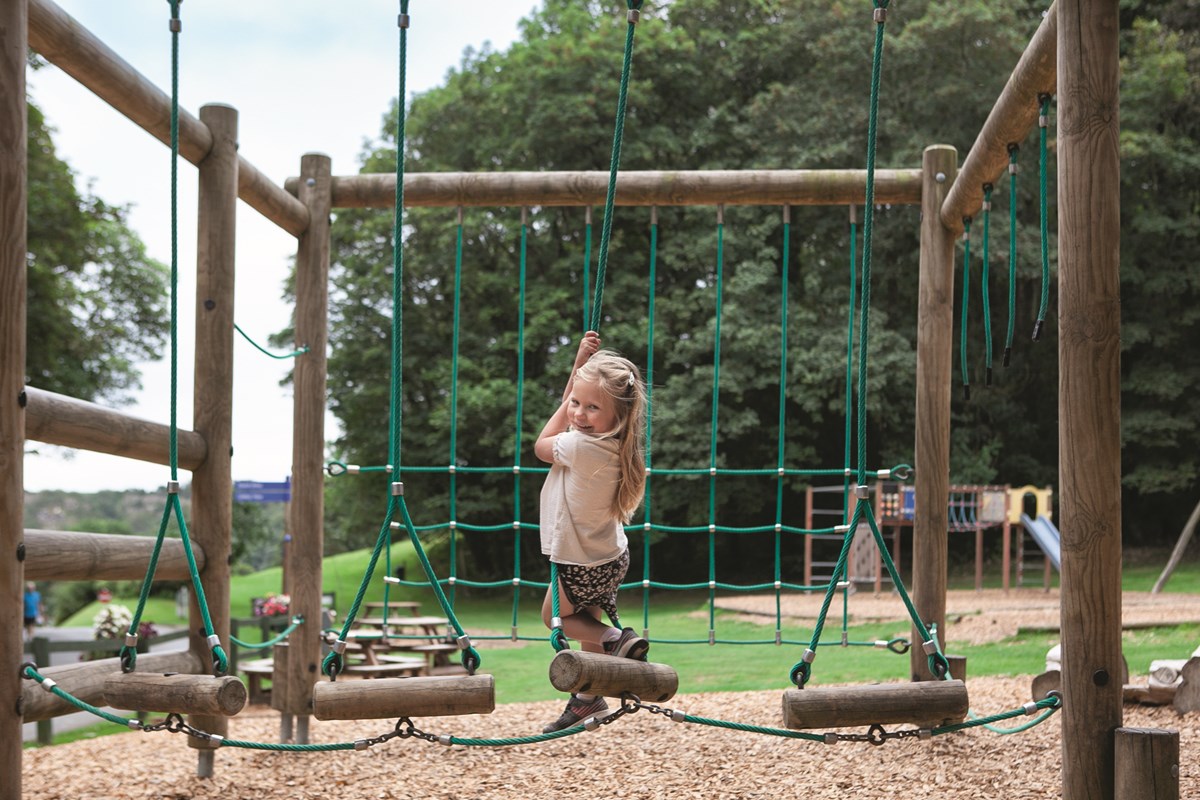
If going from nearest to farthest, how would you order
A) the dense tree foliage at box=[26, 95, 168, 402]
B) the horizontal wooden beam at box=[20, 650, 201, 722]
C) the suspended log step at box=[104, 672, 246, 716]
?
1. the suspended log step at box=[104, 672, 246, 716]
2. the horizontal wooden beam at box=[20, 650, 201, 722]
3. the dense tree foliage at box=[26, 95, 168, 402]

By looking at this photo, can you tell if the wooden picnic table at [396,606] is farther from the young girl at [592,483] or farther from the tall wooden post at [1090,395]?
the tall wooden post at [1090,395]

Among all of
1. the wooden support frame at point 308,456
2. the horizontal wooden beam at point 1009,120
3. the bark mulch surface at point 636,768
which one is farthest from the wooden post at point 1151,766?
the wooden support frame at point 308,456

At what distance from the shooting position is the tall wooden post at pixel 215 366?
4.15 metres

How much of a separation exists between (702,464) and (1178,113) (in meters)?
10.7

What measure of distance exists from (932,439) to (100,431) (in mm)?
3280

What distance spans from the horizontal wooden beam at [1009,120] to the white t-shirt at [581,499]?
5.79 ft

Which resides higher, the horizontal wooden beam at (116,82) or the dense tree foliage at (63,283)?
the dense tree foliage at (63,283)

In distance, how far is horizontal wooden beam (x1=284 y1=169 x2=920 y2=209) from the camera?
508 centimetres

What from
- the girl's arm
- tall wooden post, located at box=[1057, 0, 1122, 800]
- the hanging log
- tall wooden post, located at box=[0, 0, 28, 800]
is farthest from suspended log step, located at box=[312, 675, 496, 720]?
the hanging log

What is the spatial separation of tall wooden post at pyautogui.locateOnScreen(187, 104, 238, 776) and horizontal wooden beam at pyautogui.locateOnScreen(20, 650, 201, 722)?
25 centimetres

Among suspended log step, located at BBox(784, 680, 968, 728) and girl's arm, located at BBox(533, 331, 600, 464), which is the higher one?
girl's arm, located at BBox(533, 331, 600, 464)

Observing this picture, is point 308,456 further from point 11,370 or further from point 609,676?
point 609,676

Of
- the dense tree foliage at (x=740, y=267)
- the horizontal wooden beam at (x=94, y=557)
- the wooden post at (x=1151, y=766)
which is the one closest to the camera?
the wooden post at (x=1151, y=766)

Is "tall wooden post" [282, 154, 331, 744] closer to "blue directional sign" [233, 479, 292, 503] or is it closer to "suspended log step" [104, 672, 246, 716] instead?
"suspended log step" [104, 672, 246, 716]
